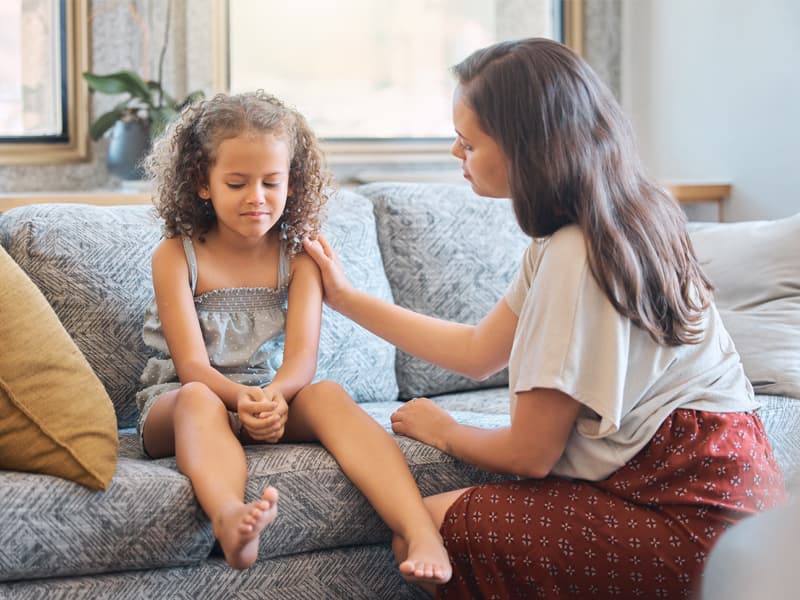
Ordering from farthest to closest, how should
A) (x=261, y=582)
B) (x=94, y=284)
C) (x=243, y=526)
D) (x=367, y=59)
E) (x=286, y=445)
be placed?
(x=367, y=59) < (x=94, y=284) < (x=286, y=445) < (x=261, y=582) < (x=243, y=526)

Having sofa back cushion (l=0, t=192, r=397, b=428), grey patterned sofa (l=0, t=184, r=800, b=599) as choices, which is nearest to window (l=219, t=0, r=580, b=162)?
grey patterned sofa (l=0, t=184, r=800, b=599)

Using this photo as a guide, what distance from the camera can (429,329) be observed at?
6.34ft

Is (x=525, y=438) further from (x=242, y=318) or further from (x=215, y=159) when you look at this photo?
(x=215, y=159)

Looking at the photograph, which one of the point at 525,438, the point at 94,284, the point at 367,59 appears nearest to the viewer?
the point at 525,438

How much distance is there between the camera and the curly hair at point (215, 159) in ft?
6.14

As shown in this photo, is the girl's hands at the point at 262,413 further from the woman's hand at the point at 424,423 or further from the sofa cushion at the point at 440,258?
the sofa cushion at the point at 440,258

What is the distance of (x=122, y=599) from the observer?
158cm

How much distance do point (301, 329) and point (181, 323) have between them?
0.21 metres

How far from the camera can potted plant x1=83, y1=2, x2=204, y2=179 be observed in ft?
10.0

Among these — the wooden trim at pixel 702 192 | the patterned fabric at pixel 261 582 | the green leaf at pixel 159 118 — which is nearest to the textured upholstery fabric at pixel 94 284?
the patterned fabric at pixel 261 582

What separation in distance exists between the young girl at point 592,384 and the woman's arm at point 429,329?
0.86ft

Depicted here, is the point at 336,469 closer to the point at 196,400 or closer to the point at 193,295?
the point at 196,400

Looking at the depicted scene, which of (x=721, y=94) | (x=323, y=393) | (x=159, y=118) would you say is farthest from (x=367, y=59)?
(x=323, y=393)

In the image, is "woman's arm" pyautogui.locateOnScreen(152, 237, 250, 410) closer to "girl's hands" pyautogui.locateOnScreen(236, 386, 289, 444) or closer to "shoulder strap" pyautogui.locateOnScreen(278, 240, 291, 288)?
"girl's hands" pyautogui.locateOnScreen(236, 386, 289, 444)
